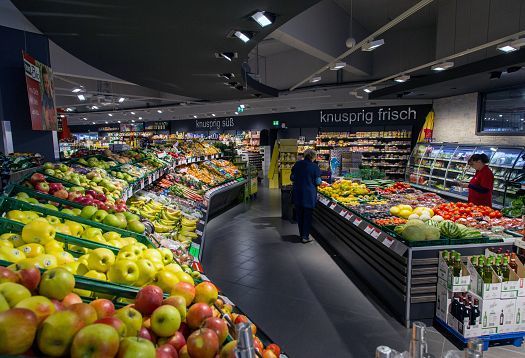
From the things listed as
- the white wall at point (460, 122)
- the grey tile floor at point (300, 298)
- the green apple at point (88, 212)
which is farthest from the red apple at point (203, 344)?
the white wall at point (460, 122)

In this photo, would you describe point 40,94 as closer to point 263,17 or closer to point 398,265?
point 263,17

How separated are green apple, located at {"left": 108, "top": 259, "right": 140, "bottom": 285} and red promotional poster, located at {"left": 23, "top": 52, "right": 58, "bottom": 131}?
4.08m

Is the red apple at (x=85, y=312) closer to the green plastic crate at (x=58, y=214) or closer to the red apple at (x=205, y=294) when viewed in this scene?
the red apple at (x=205, y=294)

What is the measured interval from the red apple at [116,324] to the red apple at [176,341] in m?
0.19

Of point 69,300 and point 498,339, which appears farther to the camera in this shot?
point 498,339

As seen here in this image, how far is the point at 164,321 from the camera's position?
1.28 m

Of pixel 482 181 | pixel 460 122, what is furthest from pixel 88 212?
pixel 460 122

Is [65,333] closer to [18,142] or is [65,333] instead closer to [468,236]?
[468,236]

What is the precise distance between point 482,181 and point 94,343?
6.23 metres

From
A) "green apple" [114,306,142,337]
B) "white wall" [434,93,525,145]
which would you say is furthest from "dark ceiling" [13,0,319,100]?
"white wall" [434,93,525,145]

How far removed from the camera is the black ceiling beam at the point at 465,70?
603cm

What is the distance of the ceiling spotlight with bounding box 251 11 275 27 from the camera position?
4.12m

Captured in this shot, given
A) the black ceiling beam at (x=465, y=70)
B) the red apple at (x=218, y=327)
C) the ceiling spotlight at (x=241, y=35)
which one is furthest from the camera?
the black ceiling beam at (x=465, y=70)

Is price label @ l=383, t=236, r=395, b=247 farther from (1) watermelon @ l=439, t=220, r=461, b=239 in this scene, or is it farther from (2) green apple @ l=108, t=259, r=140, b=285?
(2) green apple @ l=108, t=259, r=140, b=285
